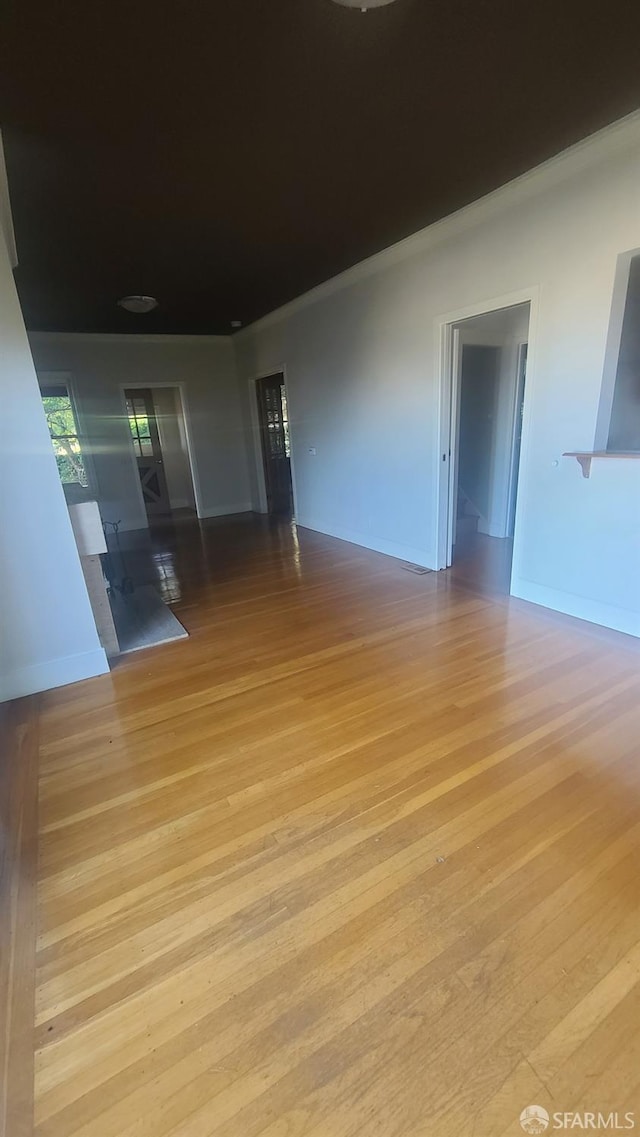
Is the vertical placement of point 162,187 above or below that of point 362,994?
above

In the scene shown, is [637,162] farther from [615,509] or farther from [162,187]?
[162,187]

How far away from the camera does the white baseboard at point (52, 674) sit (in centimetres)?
249

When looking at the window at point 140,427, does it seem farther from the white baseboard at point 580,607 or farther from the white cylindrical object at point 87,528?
the white baseboard at point 580,607

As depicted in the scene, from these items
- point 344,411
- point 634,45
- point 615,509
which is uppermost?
point 634,45

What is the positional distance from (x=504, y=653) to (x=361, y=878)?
163cm

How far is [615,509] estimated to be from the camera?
2.69m

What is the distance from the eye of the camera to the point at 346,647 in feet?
9.46

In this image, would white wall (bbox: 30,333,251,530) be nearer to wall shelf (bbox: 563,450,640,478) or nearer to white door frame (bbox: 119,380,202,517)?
white door frame (bbox: 119,380,202,517)

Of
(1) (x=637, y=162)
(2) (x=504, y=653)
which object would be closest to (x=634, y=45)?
(1) (x=637, y=162)

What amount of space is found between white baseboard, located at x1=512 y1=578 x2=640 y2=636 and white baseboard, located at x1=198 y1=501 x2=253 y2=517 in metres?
5.20

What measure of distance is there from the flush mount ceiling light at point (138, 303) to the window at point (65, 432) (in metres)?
2.06

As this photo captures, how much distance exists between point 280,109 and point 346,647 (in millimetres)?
2710

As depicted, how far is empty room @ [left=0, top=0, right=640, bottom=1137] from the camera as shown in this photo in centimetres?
106

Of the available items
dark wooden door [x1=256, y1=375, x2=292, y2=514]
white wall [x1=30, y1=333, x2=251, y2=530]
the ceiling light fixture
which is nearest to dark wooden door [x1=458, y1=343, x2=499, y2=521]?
dark wooden door [x1=256, y1=375, x2=292, y2=514]
